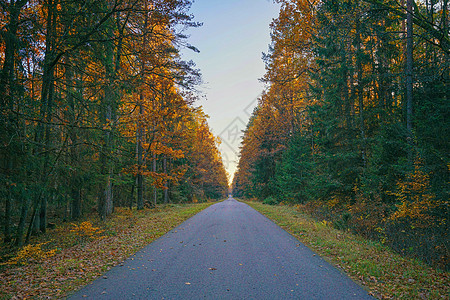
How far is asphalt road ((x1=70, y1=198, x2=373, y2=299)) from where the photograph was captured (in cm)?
421

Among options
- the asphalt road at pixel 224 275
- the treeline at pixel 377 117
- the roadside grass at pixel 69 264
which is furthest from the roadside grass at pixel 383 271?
the roadside grass at pixel 69 264

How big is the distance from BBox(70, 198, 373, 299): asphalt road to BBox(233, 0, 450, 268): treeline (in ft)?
12.2

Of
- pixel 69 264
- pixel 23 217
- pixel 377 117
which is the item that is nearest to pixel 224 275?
pixel 69 264

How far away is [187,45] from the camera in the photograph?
396 inches

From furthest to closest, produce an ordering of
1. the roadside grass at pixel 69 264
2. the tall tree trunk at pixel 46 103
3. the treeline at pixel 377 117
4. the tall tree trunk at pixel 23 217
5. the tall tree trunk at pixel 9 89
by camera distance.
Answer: the treeline at pixel 377 117, the tall tree trunk at pixel 23 217, the tall tree trunk at pixel 46 103, the tall tree trunk at pixel 9 89, the roadside grass at pixel 69 264

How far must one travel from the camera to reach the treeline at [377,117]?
8.23 meters

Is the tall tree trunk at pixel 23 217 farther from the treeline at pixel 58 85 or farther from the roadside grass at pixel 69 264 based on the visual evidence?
the roadside grass at pixel 69 264

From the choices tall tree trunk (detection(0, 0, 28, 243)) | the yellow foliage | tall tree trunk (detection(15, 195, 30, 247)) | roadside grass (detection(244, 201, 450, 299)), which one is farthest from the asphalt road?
tall tree trunk (detection(0, 0, 28, 243))

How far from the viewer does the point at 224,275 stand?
507cm

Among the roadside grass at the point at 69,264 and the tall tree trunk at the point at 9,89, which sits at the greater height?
the tall tree trunk at the point at 9,89

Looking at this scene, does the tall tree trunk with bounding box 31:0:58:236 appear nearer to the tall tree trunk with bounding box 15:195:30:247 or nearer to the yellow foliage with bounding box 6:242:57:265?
the tall tree trunk with bounding box 15:195:30:247

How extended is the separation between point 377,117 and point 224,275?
12.9 meters

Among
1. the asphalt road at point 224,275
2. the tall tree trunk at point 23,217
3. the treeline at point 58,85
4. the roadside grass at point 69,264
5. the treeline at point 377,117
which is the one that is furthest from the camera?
the treeline at point 377,117

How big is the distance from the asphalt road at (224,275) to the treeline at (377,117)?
372cm
